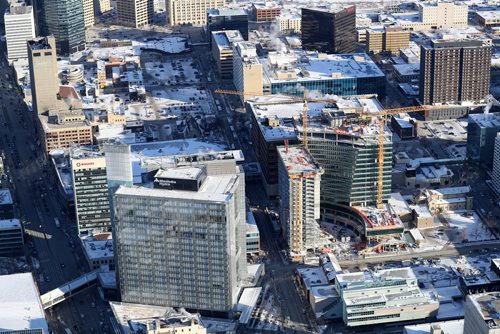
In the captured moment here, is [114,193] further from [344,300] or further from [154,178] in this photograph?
[344,300]

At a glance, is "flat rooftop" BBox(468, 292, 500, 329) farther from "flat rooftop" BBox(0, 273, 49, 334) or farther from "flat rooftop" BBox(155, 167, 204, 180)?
"flat rooftop" BBox(0, 273, 49, 334)

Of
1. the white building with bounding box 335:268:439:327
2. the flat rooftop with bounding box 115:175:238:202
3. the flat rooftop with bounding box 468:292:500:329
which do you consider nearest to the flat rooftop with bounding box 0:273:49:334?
the flat rooftop with bounding box 115:175:238:202

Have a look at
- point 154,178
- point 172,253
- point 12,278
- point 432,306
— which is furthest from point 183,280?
point 432,306

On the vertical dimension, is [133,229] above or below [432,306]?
above

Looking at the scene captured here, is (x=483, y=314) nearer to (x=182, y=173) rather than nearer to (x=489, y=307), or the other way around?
(x=489, y=307)

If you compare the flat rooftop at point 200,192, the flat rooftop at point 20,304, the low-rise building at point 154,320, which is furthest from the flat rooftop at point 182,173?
the flat rooftop at point 20,304

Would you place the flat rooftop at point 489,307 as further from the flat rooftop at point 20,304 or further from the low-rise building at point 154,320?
the flat rooftop at point 20,304
